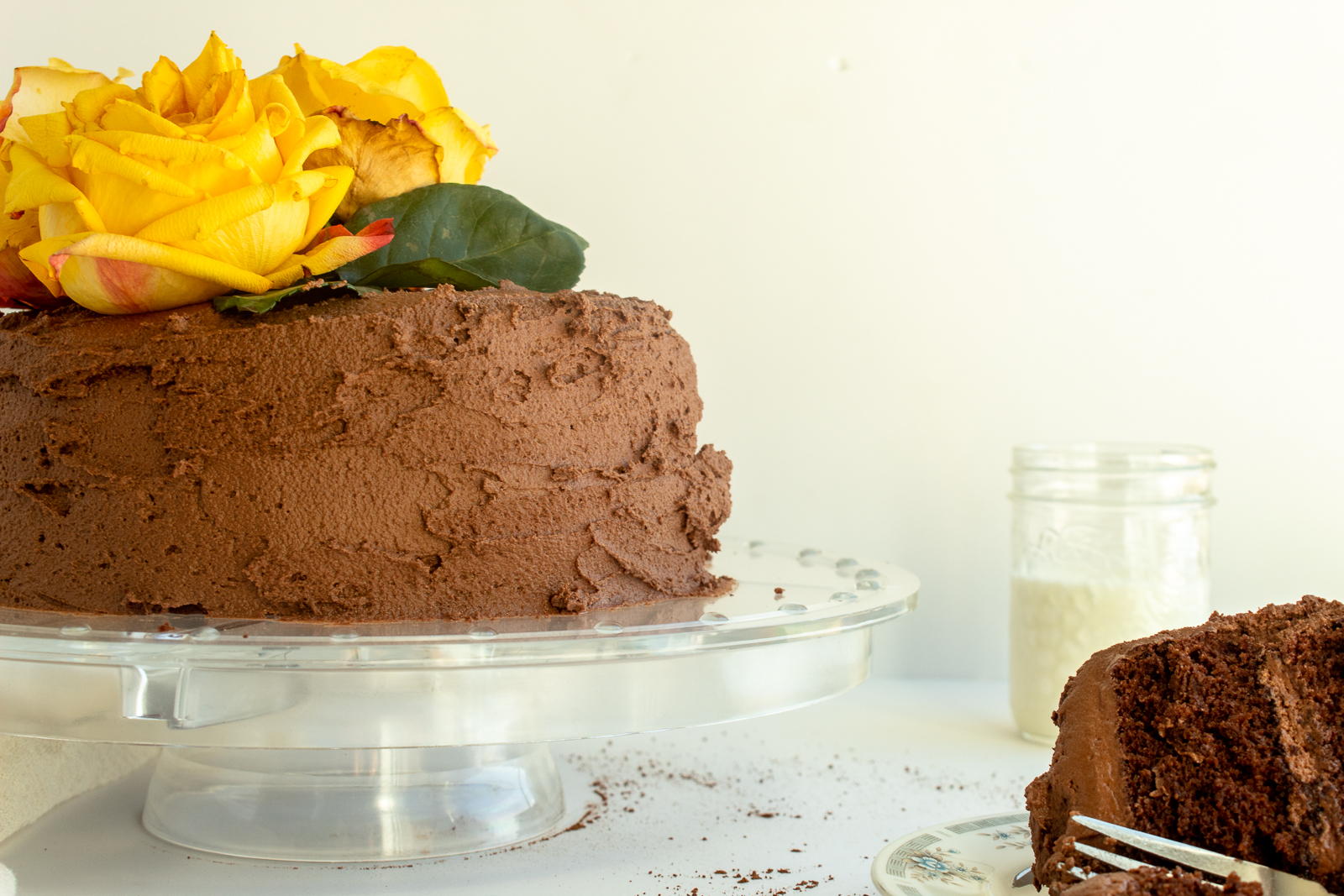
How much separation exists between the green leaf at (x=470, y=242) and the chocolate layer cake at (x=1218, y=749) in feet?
1.68

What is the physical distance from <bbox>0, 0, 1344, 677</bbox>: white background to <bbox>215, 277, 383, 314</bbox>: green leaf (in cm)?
66

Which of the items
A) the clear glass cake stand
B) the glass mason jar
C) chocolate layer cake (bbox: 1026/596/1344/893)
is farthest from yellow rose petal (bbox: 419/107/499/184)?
the glass mason jar

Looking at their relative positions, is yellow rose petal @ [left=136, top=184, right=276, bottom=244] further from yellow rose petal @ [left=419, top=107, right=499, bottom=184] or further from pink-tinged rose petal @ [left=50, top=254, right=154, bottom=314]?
yellow rose petal @ [left=419, top=107, right=499, bottom=184]

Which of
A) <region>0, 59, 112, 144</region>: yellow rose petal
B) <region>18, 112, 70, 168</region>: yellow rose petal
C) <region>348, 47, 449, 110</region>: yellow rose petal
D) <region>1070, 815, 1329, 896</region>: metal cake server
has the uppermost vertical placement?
<region>348, 47, 449, 110</region>: yellow rose petal

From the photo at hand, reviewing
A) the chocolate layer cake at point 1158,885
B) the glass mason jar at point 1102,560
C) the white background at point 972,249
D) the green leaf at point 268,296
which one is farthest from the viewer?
the white background at point 972,249

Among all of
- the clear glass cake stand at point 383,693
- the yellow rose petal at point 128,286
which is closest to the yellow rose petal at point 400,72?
the yellow rose petal at point 128,286

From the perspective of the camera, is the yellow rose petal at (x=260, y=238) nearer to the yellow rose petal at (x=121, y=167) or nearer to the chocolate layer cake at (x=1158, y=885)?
the yellow rose petal at (x=121, y=167)

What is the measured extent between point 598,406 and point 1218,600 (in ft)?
3.49

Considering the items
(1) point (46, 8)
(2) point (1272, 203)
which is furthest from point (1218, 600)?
(1) point (46, 8)

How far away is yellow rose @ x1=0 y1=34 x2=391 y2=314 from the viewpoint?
75 centimetres

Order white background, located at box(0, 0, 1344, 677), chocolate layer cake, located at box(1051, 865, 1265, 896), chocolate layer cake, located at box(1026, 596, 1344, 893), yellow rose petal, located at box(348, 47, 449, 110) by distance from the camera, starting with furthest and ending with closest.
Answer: white background, located at box(0, 0, 1344, 677), yellow rose petal, located at box(348, 47, 449, 110), chocolate layer cake, located at box(1026, 596, 1344, 893), chocolate layer cake, located at box(1051, 865, 1265, 896)

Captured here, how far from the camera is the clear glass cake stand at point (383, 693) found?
67cm

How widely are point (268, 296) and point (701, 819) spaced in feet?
1.84

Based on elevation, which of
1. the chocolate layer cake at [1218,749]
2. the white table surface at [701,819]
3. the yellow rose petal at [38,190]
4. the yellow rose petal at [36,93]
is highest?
the yellow rose petal at [36,93]
